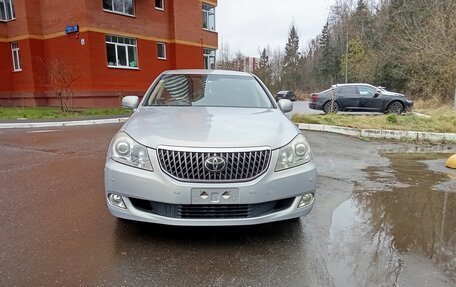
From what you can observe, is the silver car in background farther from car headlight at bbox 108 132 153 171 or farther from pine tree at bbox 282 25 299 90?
pine tree at bbox 282 25 299 90

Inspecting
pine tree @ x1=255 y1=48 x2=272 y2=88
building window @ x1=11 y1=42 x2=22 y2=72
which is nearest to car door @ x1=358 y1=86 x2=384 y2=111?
building window @ x1=11 y1=42 x2=22 y2=72

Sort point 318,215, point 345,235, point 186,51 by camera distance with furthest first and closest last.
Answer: point 186,51
point 318,215
point 345,235

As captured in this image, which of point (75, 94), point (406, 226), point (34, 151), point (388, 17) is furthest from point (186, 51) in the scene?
point (388, 17)

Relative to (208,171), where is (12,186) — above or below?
below

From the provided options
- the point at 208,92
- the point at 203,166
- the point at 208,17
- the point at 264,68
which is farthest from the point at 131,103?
the point at 264,68

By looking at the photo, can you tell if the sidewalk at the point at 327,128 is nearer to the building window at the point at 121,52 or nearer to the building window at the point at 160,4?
the building window at the point at 121,52

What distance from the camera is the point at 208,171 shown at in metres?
2.82

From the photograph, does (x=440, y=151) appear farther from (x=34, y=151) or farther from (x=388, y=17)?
(x=388, y=17)

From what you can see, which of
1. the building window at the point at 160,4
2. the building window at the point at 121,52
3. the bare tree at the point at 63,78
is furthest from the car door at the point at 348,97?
the bare tree at the point at 63,78

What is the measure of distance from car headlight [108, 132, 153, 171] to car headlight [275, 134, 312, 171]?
3.63ft

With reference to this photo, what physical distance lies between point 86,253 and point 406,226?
10.1ft

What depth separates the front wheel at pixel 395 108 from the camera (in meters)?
16.4

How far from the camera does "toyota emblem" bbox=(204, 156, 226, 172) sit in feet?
9.20

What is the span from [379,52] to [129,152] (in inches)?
1620
